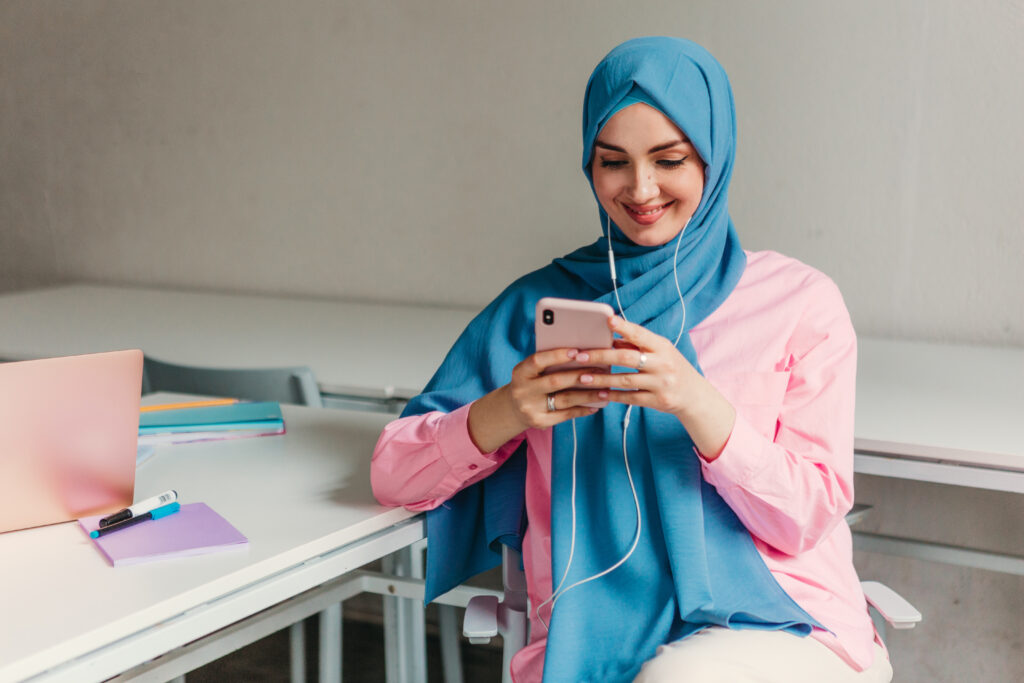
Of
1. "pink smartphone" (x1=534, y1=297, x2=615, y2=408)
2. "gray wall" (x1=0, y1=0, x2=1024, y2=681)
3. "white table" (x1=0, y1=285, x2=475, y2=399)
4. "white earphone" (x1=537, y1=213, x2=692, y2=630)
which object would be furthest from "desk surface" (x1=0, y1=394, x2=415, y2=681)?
"gray wall" (x1=0, y1=0, x2=1024, y2=681)

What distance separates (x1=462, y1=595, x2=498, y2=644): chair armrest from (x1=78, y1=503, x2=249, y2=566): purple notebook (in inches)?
12.5

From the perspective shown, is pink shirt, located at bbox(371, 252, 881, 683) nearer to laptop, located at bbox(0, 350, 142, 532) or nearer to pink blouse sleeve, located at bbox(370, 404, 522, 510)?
pink blouse sleeve, located at bbox(370, 404, 522, 510)

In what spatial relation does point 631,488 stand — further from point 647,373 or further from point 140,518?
point 140,518

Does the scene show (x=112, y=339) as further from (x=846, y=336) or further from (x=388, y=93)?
(x=846, y=336)

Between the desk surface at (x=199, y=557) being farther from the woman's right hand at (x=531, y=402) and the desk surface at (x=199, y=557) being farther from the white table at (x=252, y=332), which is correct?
the white table at (x=252, y=332)

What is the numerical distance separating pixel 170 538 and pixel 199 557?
0.06 m

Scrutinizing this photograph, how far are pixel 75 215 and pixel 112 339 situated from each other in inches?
51.8

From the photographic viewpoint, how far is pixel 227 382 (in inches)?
80.6

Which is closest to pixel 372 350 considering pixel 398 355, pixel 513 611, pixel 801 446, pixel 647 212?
pixel 398 355

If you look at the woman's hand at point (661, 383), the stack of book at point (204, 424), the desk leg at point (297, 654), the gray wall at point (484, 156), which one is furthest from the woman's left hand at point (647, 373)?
the gray wall at point (484, 156)

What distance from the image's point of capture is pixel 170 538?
1210 mm

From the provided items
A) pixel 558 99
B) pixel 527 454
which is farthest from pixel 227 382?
pixel 558 99

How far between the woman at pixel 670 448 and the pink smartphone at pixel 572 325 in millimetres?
15

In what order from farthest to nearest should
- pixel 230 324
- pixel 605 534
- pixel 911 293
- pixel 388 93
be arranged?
pixel 388 93
pixel 230 324
pixel 911 293
pixel 605 534
